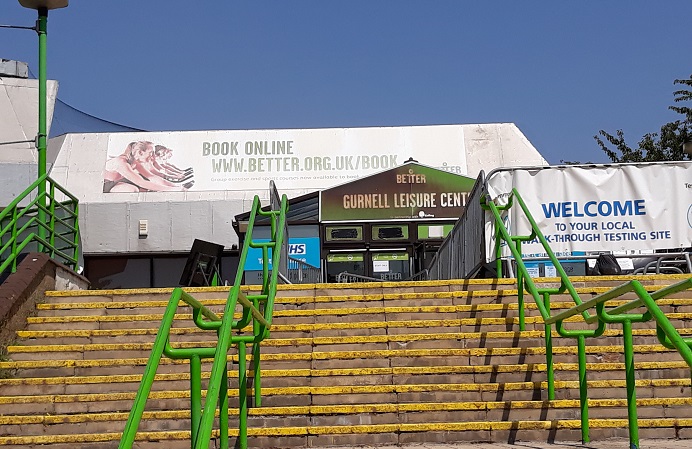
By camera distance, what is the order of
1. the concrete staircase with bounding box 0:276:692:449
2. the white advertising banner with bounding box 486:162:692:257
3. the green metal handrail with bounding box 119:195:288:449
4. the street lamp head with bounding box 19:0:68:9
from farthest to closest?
the street lamp head with bounding box 19:0:68:9 < the white advertising banner with bounding box 486:162:692:257 < the concrete staircase with bounding box 0:276:692:449 < the green metal handrail with bounding box 119:195:288:449

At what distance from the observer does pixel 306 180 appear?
84.6ft

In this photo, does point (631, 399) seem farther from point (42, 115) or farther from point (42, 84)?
point (42, 84)

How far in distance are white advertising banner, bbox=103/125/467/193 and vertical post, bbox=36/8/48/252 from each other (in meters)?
14.6

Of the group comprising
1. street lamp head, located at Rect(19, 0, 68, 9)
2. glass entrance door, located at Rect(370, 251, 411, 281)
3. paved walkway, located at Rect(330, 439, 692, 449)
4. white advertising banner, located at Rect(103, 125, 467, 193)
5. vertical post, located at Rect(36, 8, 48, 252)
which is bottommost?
paved walkway, located at Rect(330, 439, 692, 449)

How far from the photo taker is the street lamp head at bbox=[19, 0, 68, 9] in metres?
10.9

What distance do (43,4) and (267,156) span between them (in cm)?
1526

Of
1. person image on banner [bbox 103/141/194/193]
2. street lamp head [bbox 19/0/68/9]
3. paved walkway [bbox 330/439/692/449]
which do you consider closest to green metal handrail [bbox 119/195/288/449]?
paved walkway [bbox 330/439/692/449]

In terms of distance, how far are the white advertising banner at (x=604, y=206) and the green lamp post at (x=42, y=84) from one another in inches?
224

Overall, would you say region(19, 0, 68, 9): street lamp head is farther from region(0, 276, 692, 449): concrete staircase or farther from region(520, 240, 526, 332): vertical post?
region(520, 240, 526, 332): vertical post

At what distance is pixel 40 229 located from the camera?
10.4 m

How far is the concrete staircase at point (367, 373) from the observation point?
262 inches

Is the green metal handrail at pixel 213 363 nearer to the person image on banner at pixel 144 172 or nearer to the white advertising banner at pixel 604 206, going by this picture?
the white advertising banner at pixel 604 206

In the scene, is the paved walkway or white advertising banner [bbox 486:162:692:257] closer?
the paved walkway

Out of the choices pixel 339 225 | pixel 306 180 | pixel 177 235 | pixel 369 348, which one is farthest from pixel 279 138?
pixel 369 348
